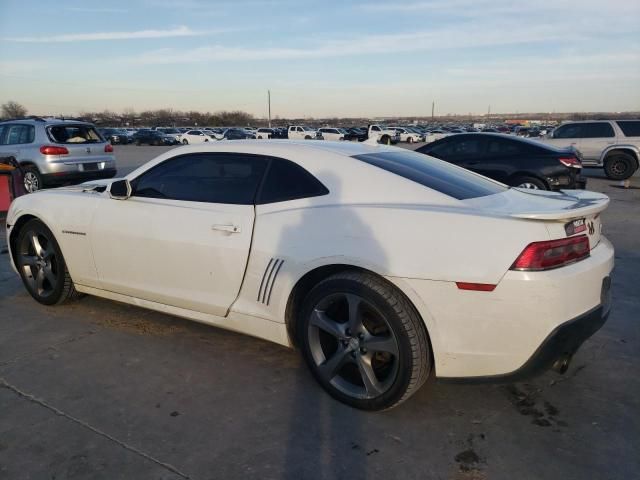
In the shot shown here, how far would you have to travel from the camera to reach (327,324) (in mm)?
2922

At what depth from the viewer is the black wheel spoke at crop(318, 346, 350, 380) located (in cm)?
292

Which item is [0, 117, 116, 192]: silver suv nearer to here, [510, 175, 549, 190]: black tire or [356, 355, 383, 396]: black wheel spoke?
[510, 175, 549, 190]: black tire

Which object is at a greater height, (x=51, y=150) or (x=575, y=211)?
(x=575, y=211)

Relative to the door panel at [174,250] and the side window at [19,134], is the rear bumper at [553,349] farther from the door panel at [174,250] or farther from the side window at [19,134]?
the side window at [19,134]

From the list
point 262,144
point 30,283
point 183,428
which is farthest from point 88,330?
point 262,144

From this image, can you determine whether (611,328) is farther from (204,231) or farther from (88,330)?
(88,330)

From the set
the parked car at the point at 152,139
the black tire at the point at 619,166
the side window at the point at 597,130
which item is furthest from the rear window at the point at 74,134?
the parked car at the point at 152,139

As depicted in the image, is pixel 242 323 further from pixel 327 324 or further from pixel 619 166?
pixel 619 166

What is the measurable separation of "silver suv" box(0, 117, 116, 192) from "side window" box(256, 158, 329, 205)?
8.52 metres

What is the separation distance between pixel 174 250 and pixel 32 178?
328 inches

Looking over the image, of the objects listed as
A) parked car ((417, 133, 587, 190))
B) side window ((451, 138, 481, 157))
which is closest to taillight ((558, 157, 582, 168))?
parked car ((417, 133, 587, 190))

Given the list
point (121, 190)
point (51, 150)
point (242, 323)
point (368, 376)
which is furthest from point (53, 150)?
point (368, 376)

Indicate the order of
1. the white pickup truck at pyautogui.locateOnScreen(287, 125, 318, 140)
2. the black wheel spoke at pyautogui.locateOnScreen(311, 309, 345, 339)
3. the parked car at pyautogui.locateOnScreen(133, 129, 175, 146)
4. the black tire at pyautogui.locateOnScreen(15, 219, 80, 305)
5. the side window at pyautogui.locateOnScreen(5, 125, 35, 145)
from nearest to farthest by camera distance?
the black wheel spoke at pyautogui.locateOnScreen(311, 309, 345, 339) < the black tire at pyautogui.locateOnScreen(15, 219, 80, 305) < the side window at pyautogui.locateOnScreen(5, 125, 35, 145) < the parked car at pyautogui.locateOnScreen(133, 129, 175, 146) < the white pickup truck at pyautogui.locateOnScreen(287, 125, 318, 140)

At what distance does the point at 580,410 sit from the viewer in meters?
2.89
